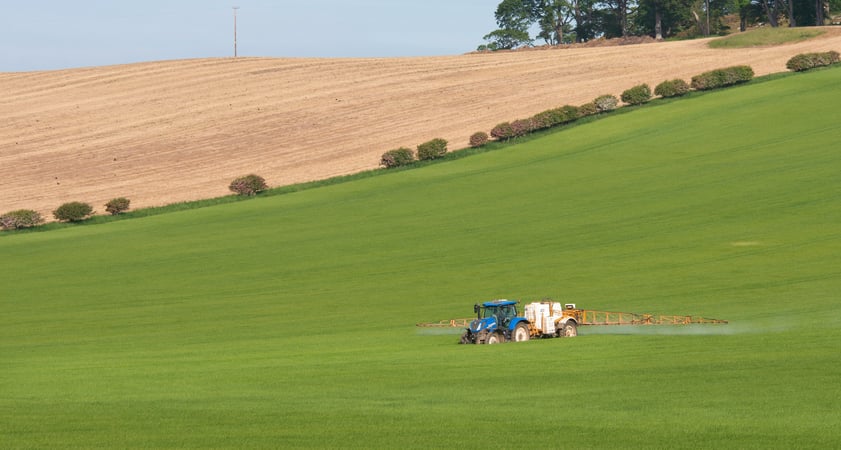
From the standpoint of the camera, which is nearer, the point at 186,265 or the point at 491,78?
the point at 186,265

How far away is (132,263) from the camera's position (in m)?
52.2

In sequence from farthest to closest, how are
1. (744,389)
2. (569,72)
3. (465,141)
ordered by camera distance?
1. (569,72)
2. (465,141)
3. (744,389)

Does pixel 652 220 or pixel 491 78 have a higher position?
pixel 491 78

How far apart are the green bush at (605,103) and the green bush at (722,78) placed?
6.47 meters

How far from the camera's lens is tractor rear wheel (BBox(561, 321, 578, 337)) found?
33.5 metres

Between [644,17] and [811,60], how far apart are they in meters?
60.8

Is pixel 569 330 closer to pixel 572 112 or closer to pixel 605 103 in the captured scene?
pixel 572 112

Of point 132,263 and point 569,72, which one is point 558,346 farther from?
point 569,72

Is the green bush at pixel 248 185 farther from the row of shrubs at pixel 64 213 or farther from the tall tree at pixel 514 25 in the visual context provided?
the tall tree at pixel 514 25

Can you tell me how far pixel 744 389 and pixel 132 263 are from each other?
36386 millimetres

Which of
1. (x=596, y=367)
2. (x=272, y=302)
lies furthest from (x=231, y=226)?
(x=596, y=367)

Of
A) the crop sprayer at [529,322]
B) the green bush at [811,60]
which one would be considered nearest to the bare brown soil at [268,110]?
the green bush at [811,60]

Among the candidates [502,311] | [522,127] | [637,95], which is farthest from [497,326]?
[637,95]

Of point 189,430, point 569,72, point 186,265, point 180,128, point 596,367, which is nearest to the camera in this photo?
point 189,430
